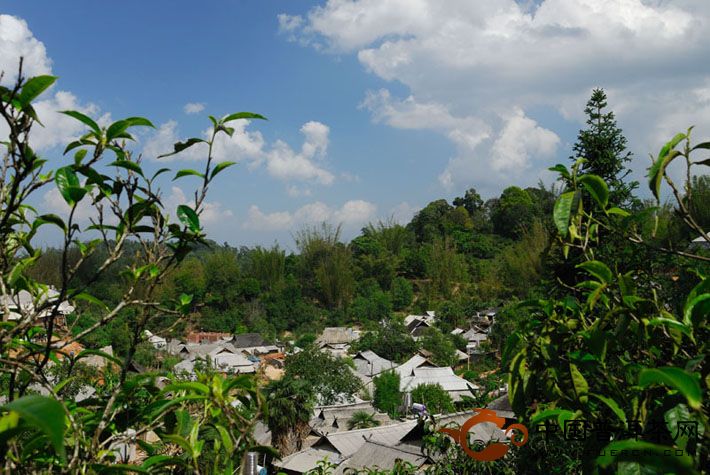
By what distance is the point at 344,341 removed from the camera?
21.1m

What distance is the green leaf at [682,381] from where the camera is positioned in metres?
0.51

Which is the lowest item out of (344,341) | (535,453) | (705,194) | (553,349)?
A: (344,341)

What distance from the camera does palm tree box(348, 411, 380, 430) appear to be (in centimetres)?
1030

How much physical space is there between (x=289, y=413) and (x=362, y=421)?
5.97ft

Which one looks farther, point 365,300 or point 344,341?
point 365,300

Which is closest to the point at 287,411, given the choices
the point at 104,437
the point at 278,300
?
the point at 104,437

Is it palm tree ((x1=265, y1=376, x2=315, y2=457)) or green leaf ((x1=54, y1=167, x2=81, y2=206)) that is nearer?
green leaf ((x1=54, y1=167, x2=81, y2=206))

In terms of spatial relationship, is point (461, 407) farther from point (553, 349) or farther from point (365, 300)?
point (365, 300)

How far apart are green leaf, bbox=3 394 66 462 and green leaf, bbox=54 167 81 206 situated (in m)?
0.43

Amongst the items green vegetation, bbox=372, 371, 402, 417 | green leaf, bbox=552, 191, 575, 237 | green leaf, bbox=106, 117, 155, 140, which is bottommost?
green vegetation, bbox=372, 371, 402, 417

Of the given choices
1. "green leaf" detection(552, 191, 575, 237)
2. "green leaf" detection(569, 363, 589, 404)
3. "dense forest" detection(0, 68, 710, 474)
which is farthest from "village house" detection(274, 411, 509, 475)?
"green leaf" detection(552, 191, 575, 237)

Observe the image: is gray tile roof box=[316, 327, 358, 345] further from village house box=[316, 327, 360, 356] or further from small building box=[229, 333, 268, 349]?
small building box=[229, 333, 268, 349]

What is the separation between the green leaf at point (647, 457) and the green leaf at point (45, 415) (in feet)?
1.63

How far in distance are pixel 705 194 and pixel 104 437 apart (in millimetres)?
22207
